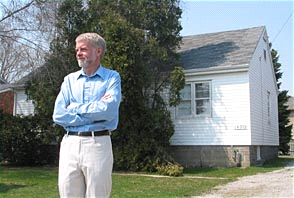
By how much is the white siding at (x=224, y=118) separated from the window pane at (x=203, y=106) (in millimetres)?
254

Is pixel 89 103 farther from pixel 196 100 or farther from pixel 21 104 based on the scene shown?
pixel 21 104

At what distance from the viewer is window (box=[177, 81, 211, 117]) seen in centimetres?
1756

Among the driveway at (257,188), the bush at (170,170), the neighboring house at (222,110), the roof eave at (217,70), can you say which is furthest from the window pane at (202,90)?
the driveway at (257,188)

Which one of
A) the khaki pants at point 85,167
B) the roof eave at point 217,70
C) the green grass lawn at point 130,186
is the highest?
the roof eave at point 217,70

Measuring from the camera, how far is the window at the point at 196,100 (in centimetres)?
1756

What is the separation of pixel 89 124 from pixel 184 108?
14.7m

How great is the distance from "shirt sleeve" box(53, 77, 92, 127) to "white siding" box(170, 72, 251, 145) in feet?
45.3

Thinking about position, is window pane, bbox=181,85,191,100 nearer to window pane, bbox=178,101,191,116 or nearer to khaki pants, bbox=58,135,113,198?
window pane, bbox=178,101,191,116

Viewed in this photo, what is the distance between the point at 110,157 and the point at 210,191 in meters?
7.24

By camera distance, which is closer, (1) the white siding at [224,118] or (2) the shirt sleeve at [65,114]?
(2) the shirt sleeve at [65,114]

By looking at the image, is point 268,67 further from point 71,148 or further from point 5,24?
point 71,148

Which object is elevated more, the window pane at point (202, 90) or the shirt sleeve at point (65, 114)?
the window pane at point (202, 90)

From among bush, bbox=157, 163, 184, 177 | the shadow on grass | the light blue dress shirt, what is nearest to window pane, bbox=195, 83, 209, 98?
bush, bbox=157, 163, 184, 177

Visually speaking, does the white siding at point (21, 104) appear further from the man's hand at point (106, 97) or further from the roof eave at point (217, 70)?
the man's hand at point (106, 97)
